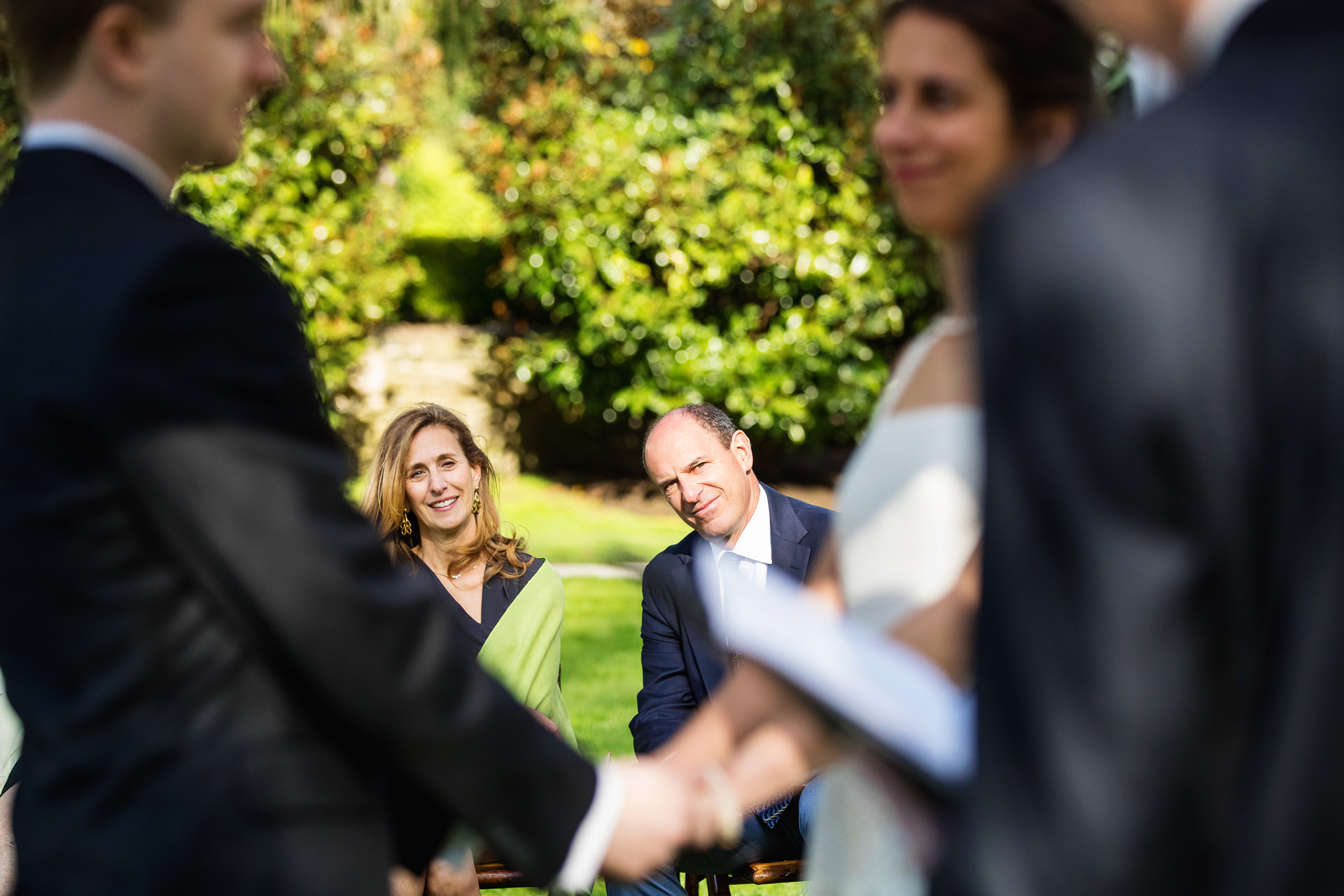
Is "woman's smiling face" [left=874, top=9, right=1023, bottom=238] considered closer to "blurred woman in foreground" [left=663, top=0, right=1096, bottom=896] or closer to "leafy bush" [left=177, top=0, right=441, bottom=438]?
"blurred woman in foreground" [left=663, top=0, right=1096, bottom=896]

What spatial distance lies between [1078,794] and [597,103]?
1183 centimetres

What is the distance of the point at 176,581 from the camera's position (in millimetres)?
1341

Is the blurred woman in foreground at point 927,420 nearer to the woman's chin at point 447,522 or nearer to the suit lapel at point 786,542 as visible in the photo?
the suit lapel at point 786,542

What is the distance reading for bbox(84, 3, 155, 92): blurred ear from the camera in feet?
4.47

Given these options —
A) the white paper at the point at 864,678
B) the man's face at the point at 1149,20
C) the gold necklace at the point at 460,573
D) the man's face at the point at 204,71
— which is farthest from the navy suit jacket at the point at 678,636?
the man's face at the point at 1149,20

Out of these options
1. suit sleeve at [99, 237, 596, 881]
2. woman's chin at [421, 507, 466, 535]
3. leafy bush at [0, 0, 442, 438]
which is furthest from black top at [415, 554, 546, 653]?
leafy bush at [0, 0, 442, 438]

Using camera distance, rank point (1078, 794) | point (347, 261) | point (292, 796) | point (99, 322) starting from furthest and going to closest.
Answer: point (347, 261)
point (292, 796)
point (99, 322)
point (1078, 794)

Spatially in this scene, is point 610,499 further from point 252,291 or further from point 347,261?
point 252,291

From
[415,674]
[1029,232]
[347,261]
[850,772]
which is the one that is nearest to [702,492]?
[850,772]

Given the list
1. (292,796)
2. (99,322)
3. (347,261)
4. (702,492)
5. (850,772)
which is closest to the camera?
(99,322)

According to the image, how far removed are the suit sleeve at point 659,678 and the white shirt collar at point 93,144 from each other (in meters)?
2.67

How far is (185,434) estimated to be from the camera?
128 cm

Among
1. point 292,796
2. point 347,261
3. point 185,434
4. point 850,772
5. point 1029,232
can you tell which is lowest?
point 850,772

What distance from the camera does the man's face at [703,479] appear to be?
13.3 feet
